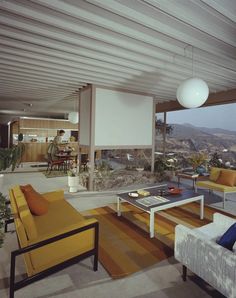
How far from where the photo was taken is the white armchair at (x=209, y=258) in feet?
5.27

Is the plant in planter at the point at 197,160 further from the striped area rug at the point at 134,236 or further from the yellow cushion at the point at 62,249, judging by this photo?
the yellow cushion at the point at 62,249

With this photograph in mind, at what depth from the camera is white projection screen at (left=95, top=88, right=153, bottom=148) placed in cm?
536

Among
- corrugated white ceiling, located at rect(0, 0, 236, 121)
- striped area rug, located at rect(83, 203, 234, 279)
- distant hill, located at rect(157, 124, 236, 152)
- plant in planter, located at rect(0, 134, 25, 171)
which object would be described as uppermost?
corrugated white ceiling, located at rect(0, 0, 236, 121)

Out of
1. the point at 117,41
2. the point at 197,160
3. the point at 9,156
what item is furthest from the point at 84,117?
the point at 9,156

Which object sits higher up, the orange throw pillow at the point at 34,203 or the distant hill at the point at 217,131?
the distant hill at the point at 217,131

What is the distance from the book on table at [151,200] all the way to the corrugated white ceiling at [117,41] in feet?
7.58

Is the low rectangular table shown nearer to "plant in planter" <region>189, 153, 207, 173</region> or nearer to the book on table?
the book on table

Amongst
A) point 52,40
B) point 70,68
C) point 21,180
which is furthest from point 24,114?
point 52,40

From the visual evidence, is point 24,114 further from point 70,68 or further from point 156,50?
point 156,50

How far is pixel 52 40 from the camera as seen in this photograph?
2930mm

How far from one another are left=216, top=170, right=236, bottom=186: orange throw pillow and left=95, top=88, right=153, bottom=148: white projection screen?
2.41 metres

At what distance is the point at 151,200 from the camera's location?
10.9 ft

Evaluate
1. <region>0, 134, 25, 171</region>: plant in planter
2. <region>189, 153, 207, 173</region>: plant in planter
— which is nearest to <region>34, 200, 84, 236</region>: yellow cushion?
<region>0, 134, 25, 171</region>: plant in planter

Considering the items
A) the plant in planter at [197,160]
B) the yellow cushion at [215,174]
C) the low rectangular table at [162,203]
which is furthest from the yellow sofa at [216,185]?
the low rectangular table at [162,203]
